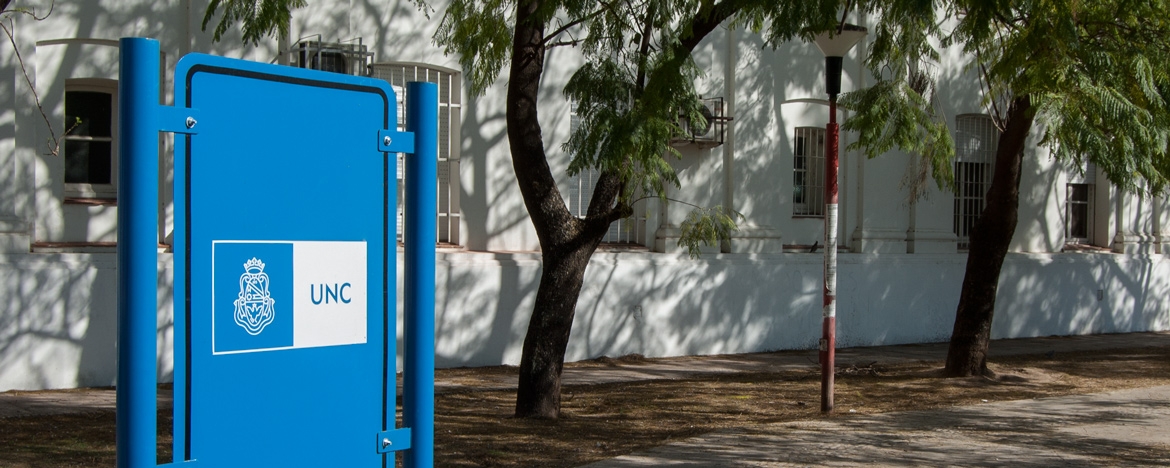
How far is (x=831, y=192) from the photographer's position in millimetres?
10031

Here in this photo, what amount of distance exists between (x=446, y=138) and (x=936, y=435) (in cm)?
715

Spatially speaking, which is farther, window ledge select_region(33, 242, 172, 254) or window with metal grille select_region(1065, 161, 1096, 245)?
window with metal grille select_region(1065, 161, 1096, 245)

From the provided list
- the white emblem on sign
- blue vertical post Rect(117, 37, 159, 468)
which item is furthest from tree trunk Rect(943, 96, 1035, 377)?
blue vertical post Rect(117, 37, 159, 468)

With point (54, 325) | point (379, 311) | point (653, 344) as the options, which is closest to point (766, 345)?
point (653, 344)

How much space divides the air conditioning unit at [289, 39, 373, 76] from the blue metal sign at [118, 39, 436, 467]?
8597 mm

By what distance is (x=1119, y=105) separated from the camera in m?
9.09

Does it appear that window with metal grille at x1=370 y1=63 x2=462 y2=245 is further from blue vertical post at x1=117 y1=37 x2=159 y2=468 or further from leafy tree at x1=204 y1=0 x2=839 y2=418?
blue vertical post at x1=117 y1=37 x2=159 y2=468

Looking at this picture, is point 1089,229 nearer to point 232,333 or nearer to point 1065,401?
point 1065,401

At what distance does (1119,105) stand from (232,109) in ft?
26.0

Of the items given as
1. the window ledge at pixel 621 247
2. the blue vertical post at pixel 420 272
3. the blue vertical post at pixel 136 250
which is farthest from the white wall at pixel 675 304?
the blue vertical post at pixel 136 250

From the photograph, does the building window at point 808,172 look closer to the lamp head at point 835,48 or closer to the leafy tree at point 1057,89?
the leafy tree at point 1057,89

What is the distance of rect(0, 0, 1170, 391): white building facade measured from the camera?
36.6 ft

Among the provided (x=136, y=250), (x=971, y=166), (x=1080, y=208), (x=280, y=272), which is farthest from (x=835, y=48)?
(x=1080, y=208)

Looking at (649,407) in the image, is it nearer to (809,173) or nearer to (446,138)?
(446,138)
